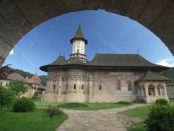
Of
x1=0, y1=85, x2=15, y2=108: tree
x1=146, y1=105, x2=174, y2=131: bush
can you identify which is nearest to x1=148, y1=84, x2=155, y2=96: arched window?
x1=146, y1=105, x2=174, y2=131: bush

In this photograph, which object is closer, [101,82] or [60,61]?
[101,82]

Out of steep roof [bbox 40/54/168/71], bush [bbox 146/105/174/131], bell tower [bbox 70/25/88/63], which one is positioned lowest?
bush [bbox 146/105/174/131]

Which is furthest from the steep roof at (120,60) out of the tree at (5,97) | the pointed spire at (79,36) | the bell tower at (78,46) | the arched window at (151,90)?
the tree at (5,97)

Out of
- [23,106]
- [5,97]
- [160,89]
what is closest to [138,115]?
[23,106]

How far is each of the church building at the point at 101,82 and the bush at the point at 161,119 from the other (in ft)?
70.3

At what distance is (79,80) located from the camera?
29312 millimetres

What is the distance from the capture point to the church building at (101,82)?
2881 centimetres

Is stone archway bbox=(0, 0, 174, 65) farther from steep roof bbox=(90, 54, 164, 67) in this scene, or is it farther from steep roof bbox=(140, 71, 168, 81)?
steep roof bbox=(90, 54, 164, 67)

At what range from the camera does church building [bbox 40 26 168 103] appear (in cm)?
2881

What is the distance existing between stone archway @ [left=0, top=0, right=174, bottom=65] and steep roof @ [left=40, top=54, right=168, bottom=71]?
2657 centimetres

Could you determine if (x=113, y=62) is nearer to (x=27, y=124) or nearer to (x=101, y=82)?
(x=101, y=82)

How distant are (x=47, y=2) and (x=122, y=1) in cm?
116

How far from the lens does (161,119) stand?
7039mm

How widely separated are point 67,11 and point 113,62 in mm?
29890
